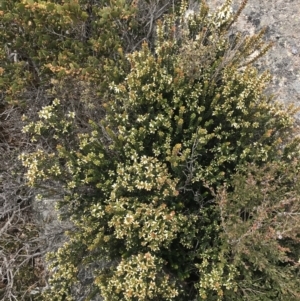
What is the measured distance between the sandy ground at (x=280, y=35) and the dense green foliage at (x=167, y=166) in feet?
2.40

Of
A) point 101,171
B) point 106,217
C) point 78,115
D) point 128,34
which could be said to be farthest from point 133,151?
point 128,34

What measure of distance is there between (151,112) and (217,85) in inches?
38.6

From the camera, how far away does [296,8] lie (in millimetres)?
5898

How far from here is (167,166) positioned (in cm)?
476

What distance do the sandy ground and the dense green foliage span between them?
0.73 metres

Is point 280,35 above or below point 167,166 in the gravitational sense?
above

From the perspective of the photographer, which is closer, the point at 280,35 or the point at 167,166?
the point at 167,166

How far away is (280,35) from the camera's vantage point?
19.0 ft

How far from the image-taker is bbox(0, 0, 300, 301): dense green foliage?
13.6 ft

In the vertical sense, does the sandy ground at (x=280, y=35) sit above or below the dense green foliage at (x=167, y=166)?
above

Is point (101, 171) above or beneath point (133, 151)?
beneath

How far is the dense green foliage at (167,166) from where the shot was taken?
4.14 meters

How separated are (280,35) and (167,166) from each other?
285 cm

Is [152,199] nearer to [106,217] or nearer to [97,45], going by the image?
[106,217]
